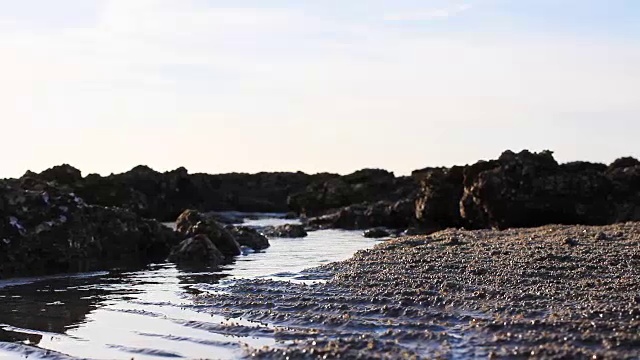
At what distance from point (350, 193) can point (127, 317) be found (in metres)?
46.1

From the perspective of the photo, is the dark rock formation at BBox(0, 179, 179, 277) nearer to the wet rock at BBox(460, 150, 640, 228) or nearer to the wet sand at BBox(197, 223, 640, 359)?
the wet sand at BBox(197, 223, 640, 359)

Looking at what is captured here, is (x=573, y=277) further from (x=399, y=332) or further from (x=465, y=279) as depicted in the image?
(x=399, y=332)

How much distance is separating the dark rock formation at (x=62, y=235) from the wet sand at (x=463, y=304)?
609 cm

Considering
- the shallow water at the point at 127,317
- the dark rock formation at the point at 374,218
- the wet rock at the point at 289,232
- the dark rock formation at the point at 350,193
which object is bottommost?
the shallow water at the point at 127,317

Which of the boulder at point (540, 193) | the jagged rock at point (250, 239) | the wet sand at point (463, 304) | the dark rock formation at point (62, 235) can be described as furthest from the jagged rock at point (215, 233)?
the boulder at point (540, 193)

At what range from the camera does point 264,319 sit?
958 centimetres

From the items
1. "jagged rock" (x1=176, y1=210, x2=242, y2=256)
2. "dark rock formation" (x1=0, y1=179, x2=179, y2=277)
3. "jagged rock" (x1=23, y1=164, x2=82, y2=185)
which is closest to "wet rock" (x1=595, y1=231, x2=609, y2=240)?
"jagged rock" (x1=176, y1=210, x2=242, y2=256)

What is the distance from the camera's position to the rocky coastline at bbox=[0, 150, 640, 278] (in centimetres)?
1777

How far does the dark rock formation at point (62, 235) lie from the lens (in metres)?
17.0

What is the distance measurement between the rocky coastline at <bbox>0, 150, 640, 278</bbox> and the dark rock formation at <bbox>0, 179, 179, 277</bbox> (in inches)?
1.0

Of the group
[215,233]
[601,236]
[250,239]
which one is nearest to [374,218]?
[250,239]

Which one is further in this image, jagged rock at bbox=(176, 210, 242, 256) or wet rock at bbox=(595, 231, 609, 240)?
jagged rock at bbox=(176, 210, 242, 256)

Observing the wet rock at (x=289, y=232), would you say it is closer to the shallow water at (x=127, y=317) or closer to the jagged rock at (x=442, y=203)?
the jagged rock at (x=442, y=203)

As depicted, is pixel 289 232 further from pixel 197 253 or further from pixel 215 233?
pixel 197 253
